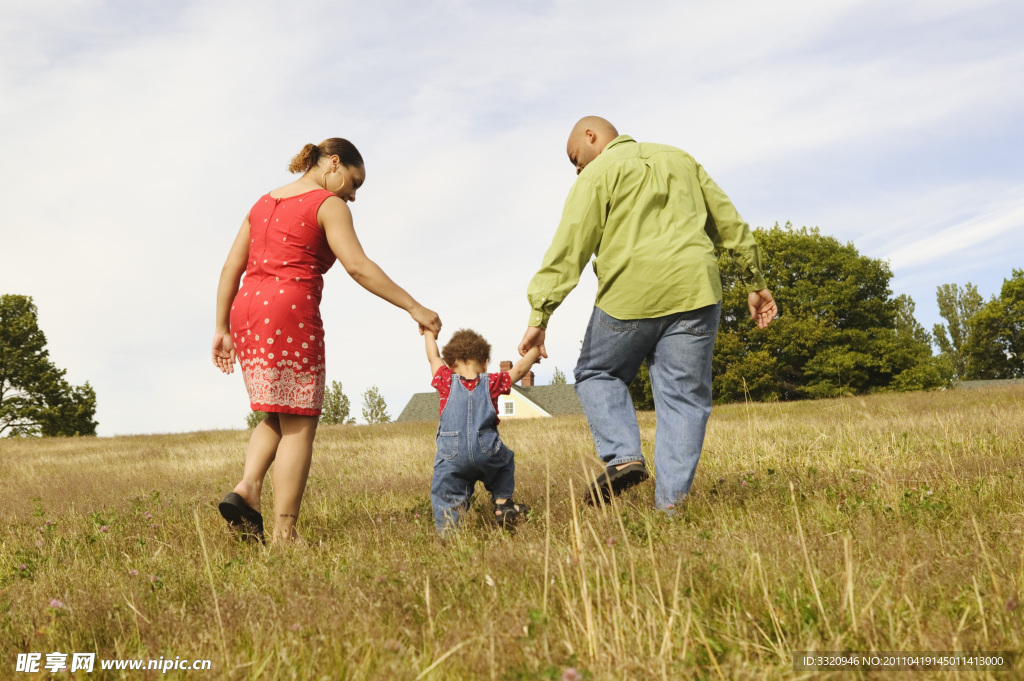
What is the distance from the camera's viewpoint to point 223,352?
4.44 m

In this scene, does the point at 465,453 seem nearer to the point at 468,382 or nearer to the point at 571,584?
the point at 468,382

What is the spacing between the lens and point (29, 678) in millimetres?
2230

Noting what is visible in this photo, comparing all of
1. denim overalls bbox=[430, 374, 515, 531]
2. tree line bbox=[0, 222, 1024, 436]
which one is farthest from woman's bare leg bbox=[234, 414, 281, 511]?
tree line bbox=[0, 222, 1024, 436]

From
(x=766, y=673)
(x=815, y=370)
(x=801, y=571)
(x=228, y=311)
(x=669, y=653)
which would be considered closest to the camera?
(x=766, y=673)

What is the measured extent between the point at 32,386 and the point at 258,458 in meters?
46.5

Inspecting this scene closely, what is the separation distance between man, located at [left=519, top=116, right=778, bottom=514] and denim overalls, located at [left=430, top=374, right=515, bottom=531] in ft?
1.78

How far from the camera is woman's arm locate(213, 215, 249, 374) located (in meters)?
4.34

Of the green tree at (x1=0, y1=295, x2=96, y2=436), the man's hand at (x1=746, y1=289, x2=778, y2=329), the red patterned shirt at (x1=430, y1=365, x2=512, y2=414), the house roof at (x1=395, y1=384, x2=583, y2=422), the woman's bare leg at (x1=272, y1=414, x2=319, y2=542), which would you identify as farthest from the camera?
the house roof at (x1=395, y1=384, x2=583, y2=422)

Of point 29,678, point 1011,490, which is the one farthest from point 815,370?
point 29,678

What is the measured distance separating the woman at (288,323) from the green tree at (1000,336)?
6110cm

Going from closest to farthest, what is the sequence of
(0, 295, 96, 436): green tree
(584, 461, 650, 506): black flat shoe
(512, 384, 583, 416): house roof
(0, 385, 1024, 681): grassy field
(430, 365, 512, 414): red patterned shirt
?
(0, 385, 1024, 681): grassy field
(584, 461, 650, 506): black flat shoe
(430, 365, 512, 414): red patterned shirt
(0, 295, 96, 436): green tree
(512, 384, 583, 416): house roof

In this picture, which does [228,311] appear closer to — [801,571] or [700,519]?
[700,519]

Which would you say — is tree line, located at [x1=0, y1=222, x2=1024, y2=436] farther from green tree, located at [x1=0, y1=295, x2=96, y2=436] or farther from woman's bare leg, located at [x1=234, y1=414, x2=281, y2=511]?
woman's bare leg, located at [x1=234, y1=414, x2=281, y2=511]

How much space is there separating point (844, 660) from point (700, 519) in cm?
184
